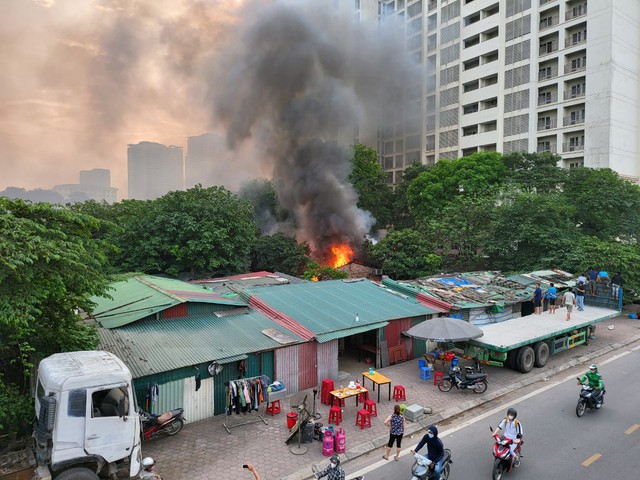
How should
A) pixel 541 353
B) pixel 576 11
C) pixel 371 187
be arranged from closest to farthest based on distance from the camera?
pixel 541 353 → pixel 576 11 → pixel 371 187

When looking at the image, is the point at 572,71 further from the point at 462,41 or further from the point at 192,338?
the point at 192,338

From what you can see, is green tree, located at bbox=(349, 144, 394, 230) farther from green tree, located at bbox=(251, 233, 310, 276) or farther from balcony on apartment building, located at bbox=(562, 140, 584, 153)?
balcony on apartment building, located at bbox=(562, 140, 584, 153)

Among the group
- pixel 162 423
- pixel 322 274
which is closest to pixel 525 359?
pixel 162 423

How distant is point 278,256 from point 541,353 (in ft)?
83.1

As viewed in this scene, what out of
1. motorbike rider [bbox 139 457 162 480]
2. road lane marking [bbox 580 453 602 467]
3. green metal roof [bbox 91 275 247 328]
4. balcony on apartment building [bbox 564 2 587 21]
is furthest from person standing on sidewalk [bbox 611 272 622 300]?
balcony on apartment building [bbox 564 2 587 21]

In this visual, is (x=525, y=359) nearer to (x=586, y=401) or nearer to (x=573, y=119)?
(x=586, y=401)

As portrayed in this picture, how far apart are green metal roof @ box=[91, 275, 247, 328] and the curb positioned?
24.2 feet

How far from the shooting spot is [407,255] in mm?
32906

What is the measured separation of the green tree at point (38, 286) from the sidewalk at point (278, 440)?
3.24 m

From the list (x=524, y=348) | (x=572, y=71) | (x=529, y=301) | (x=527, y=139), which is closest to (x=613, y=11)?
(x=572, y=71)

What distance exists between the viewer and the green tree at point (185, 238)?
93.6 feet

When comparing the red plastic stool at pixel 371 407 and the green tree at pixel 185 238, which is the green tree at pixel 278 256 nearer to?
the green tree at pixel 185 238

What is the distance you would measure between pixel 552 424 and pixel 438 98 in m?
60.6

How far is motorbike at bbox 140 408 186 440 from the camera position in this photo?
998 cm
